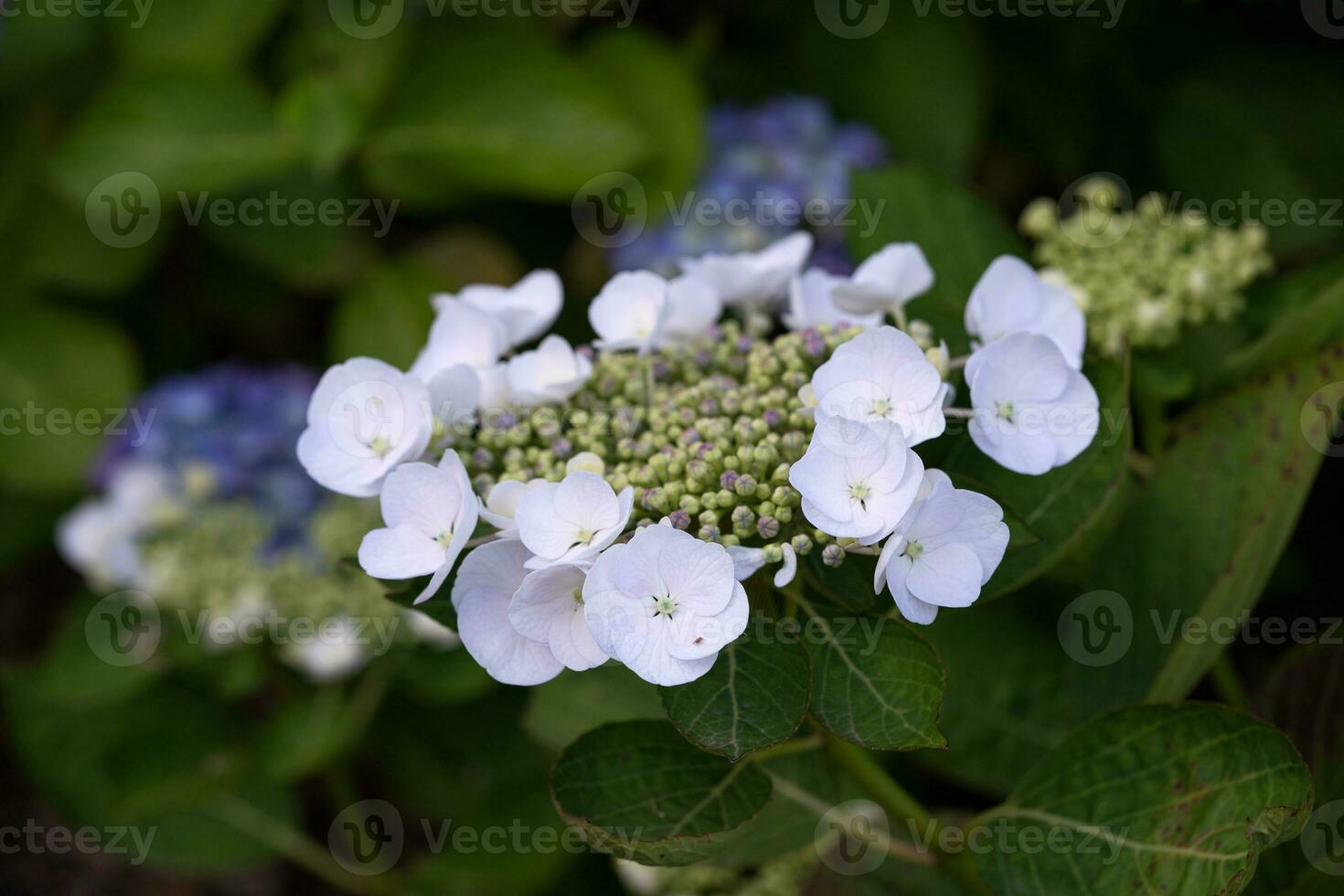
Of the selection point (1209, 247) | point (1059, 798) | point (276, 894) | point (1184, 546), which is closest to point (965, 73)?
point (1209, 247)

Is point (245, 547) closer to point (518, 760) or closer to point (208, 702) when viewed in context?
point (208, 702)

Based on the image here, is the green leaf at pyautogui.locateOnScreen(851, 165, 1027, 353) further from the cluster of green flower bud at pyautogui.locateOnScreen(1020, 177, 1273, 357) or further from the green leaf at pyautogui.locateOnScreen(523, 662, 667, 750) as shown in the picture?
the green leaf at pyautogui.locateOnScreen(523, 662, 667, 750)
